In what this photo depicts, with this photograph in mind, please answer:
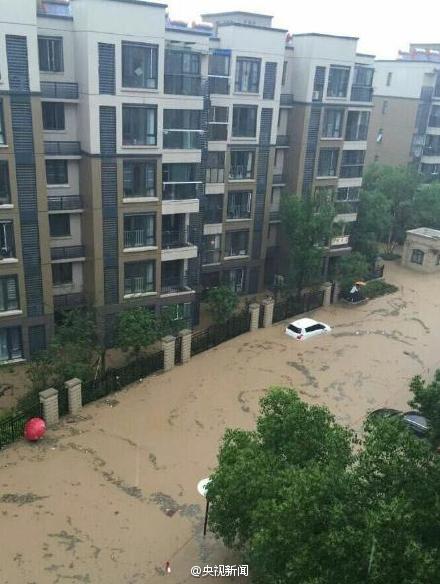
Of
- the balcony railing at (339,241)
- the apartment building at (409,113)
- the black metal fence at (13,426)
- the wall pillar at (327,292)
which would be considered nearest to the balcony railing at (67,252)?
the black metal fence at (13,426)

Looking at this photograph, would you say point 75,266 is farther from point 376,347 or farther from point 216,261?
point 376,347

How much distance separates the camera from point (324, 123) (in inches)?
1334

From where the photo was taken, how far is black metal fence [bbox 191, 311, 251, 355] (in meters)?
28.2

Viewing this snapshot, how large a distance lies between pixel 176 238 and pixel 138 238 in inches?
101

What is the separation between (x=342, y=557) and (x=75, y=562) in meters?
8.90

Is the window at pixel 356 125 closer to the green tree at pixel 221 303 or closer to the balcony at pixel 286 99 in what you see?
the balcony at pixel 286 99

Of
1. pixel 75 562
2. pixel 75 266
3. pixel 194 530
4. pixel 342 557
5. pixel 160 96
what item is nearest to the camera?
pixel 342 557

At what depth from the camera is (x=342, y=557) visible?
10203mm

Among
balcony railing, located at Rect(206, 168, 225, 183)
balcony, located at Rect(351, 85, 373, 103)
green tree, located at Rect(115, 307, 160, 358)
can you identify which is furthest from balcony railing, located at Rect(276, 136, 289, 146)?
green tree, located at Rect(115, 307, 160, 358)

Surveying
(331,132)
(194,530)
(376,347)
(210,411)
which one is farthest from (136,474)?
(331,132)

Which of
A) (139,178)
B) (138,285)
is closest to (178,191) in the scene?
(139,178)

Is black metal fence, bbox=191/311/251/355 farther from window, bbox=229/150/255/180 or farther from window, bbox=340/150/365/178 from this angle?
window, bbox=340/150/365/178

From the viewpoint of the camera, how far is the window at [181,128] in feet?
85.9

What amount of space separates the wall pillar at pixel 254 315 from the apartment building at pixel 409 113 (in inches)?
1135
